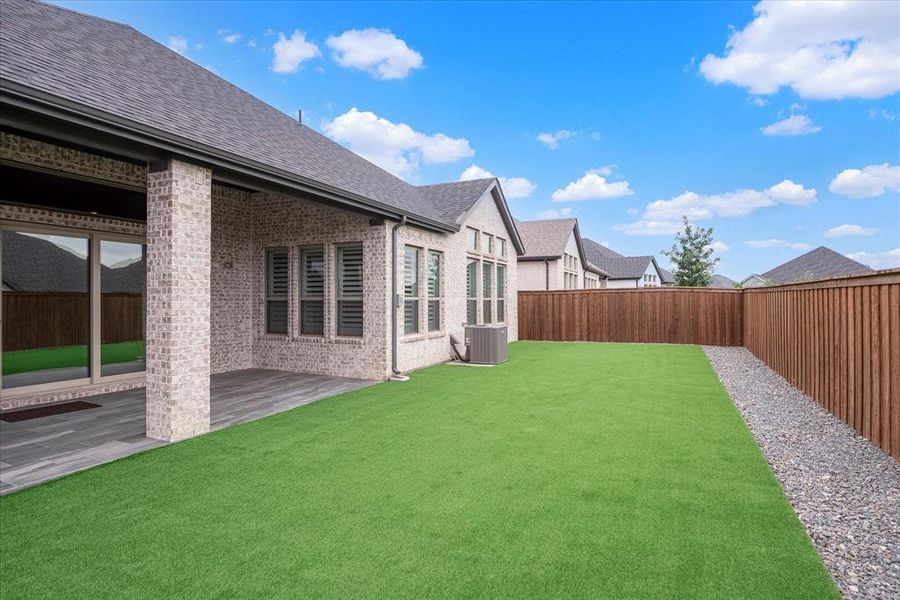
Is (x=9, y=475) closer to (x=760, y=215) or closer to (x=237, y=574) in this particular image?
(x=237, y=574)

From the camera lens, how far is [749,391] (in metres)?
8.09

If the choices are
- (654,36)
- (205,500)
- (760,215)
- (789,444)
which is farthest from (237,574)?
(760,215)

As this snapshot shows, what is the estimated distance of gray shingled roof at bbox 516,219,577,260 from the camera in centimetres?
2317

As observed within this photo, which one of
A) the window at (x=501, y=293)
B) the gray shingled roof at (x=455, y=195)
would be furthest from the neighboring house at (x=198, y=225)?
the window at (x=501, y=293)

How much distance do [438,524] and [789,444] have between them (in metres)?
4.38

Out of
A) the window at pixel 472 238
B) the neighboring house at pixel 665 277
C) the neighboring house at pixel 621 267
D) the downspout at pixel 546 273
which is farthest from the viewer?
the neighboring house at pixel 665 277

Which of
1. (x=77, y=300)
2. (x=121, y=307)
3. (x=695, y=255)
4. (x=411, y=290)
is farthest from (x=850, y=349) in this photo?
(x=695, y=255)

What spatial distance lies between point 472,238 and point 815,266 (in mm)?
33345

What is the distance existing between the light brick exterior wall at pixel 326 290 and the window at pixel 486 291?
19.7ft

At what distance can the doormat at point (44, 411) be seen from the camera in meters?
6.05

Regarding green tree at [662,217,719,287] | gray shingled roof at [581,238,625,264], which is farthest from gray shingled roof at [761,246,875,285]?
gray shingled roof at [581,238,625,264]

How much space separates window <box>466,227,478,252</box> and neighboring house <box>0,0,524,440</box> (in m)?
0.08

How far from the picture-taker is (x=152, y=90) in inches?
229

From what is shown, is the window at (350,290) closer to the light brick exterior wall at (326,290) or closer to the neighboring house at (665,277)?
the light brick exterior wall at (326,290)
